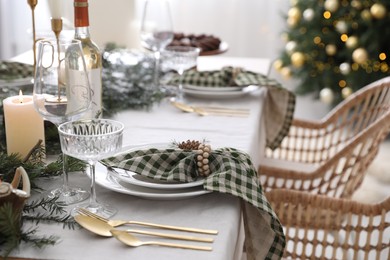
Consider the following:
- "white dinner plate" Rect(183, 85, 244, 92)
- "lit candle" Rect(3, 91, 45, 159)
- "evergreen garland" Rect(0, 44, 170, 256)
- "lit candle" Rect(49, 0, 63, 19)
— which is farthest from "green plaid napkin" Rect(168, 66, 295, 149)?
"lit candle" Rect(3, 91, 45, 159)

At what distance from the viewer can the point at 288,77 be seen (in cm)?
409

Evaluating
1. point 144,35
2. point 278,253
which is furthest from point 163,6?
point 278,253

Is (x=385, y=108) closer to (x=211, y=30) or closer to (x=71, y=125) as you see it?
(x=71, y=125)

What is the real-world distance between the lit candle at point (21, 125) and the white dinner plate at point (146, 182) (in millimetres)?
190

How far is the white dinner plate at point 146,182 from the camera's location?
3.47 ft

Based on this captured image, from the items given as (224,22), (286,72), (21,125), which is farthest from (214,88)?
(224,22)

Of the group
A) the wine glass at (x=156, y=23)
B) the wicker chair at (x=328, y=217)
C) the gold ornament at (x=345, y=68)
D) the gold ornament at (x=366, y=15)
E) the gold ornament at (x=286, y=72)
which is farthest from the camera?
the gold ornament at (x=286, y=72)

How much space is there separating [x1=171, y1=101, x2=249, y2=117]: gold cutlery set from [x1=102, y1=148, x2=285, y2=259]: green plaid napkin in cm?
52

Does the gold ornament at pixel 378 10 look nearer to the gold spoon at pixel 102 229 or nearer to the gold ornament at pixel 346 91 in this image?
the gold ornament at pixel 346 91

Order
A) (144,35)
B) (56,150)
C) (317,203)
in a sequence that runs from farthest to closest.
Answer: (144,35) < (317,203) < (56,150)

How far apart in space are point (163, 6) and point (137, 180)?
107 centimetres

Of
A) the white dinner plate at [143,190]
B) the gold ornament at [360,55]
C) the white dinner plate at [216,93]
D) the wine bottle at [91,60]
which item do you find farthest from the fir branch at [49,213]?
the gold ornament at [360,55]

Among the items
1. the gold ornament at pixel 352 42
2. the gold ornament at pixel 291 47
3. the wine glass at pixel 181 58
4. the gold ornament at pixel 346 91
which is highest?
the wine glass at pixel 181 58

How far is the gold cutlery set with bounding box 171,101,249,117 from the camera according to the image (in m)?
1.66
